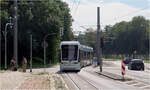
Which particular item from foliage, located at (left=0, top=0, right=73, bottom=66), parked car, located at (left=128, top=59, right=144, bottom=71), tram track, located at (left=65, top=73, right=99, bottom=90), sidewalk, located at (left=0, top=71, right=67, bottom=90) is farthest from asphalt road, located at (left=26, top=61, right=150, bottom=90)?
foliage, located at (left=0, top=0, right=73, bottom=66)

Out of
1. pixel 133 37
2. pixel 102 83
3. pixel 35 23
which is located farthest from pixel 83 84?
pixel 133 37

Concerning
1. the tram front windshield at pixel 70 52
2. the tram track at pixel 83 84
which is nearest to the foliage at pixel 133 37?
the tram front windshield at pixel 70 52

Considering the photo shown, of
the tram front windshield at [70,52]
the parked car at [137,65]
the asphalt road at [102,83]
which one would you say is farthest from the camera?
the parked car at [137,65]

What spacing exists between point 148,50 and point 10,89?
91.2 metres

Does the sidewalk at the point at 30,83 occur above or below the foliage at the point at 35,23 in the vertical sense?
below

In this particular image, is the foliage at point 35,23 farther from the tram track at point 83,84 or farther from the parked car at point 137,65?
the tram track at point 83,84

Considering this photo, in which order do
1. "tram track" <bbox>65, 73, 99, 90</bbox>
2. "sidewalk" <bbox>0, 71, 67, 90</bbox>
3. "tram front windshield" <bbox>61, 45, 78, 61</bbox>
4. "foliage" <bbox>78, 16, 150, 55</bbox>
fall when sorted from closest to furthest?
"sidewalk" <bbox>0, 71, 67, 90</bbox>
"tram track" <bbox>65, 73, 99, 90</bbox>
"tram front windshield" <bbox>61, 45, 78, 61</bbox>
"foliage" <bbox>78, 16, 150, 55</bbox>

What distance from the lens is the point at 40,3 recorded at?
58.2 m

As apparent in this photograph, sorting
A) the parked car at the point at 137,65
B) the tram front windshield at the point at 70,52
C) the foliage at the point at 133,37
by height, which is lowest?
the parked car at the point at 137,65

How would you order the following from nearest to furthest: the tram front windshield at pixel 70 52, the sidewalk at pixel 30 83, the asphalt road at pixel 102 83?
the sidewalk at pixel 30 83 < the asphalt road at pixel 102 83 < the tram front windshield at pixel 70 52

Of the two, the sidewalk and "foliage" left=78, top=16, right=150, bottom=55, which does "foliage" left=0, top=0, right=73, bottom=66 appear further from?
"foliage" left=78, top=16, right=150, bottom=55

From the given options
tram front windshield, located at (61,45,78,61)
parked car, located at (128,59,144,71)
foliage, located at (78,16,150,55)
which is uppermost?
foliage, located at (78,16,150,55)

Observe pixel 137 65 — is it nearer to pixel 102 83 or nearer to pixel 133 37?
pixel 102 83

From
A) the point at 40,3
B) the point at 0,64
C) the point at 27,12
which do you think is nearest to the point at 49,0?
the point at 40,3
